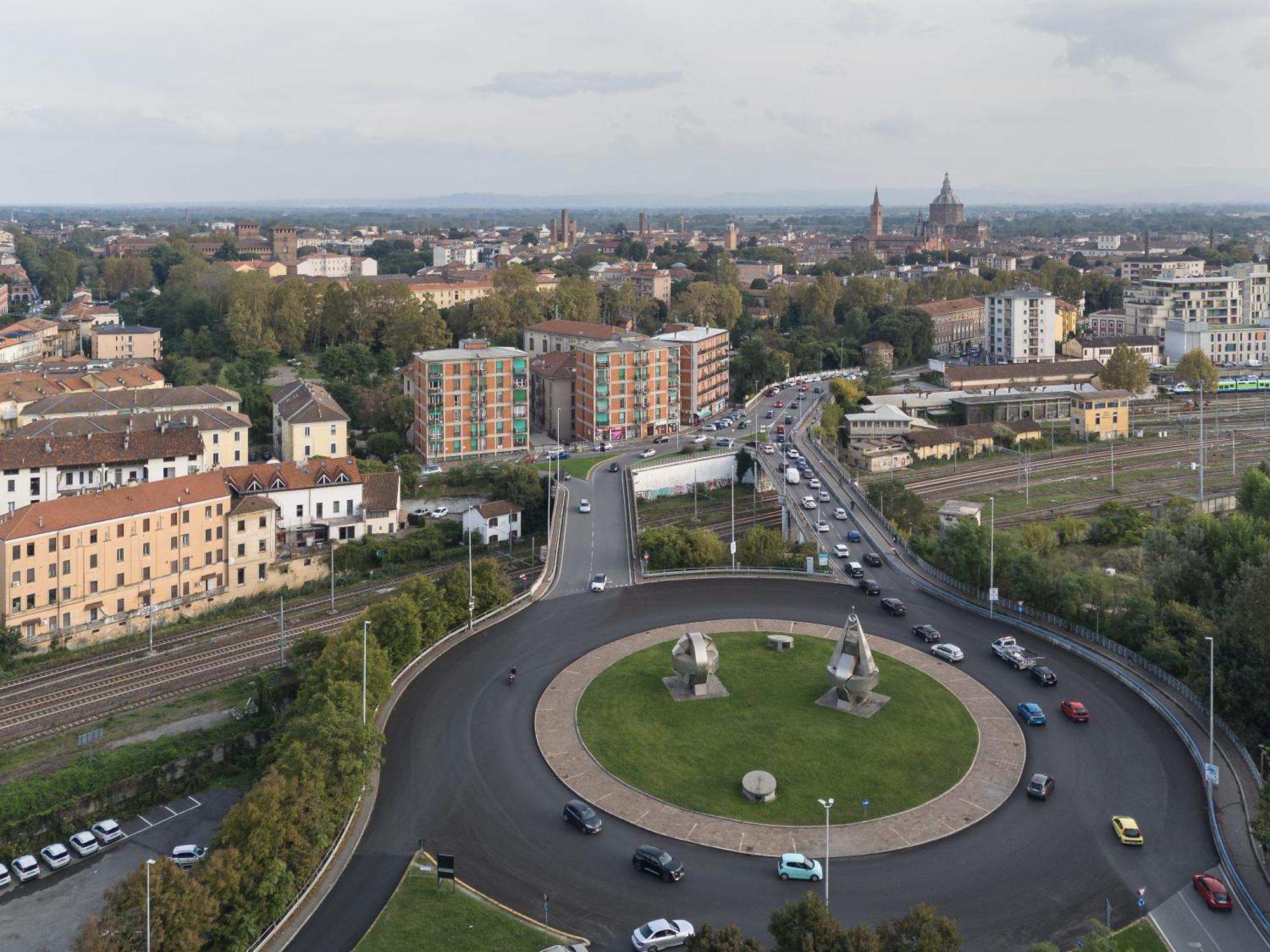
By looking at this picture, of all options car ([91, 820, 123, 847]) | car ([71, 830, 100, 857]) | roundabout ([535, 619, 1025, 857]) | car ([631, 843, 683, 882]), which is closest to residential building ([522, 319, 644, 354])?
roundabout ([535, 619, 1025, 857])

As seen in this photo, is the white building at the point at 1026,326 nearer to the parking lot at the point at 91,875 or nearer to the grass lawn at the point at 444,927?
the parking lot at the point at 91,875

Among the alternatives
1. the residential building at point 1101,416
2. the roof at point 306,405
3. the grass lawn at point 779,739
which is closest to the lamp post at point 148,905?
the grass lawn at point 779,739

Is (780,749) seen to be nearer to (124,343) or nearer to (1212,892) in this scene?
(1212,892)

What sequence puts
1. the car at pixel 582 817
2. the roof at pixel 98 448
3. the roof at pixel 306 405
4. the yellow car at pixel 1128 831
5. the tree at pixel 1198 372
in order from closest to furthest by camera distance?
the yellow car at pixel 1128 831 < the car at pixel 582 817 < the roof at pixel 98 448 < the roof at pixel 306 405 < the tree at pixel 1198 372

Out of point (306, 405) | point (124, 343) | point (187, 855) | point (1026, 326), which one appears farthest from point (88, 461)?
point (1026, 326)

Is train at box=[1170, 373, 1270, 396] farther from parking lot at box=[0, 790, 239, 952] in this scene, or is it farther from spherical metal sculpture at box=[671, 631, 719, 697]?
parking lot at box=[0, 790, 239, 952]

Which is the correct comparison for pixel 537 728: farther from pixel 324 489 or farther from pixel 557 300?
pixel 557 300

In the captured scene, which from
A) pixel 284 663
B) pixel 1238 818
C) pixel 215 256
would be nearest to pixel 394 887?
pixel 284 663
